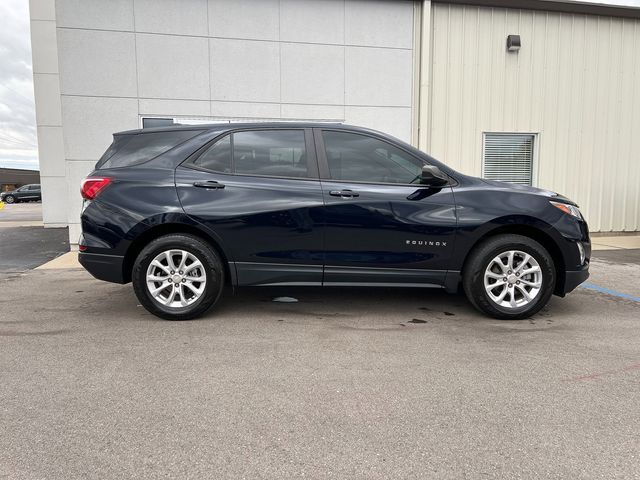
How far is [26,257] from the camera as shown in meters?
8.36

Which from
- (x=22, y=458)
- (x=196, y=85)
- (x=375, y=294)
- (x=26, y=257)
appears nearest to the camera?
(x=22, y=458)

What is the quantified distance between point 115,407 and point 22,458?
1.86 feet

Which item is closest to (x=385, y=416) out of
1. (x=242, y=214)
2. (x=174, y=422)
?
(x=174, y=422)

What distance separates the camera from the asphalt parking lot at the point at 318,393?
2.26m

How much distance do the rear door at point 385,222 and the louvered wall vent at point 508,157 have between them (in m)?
6.24

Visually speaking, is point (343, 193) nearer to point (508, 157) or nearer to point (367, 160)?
point (367, 160)

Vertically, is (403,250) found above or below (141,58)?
below

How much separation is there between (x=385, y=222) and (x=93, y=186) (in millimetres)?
2779

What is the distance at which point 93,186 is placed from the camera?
4363 millimetres

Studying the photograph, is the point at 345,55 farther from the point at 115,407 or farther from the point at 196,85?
the point at 115,407

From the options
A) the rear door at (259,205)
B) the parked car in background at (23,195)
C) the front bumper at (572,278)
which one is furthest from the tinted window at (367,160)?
the parked car in background at (23,195)

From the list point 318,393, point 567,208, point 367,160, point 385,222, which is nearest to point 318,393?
point 318,393

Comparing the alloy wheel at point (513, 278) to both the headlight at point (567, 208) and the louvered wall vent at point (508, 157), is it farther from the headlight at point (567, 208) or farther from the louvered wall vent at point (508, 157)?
the louvered wall vent at point (508, 157)

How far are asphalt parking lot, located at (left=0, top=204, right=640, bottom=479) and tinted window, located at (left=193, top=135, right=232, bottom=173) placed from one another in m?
1.48
